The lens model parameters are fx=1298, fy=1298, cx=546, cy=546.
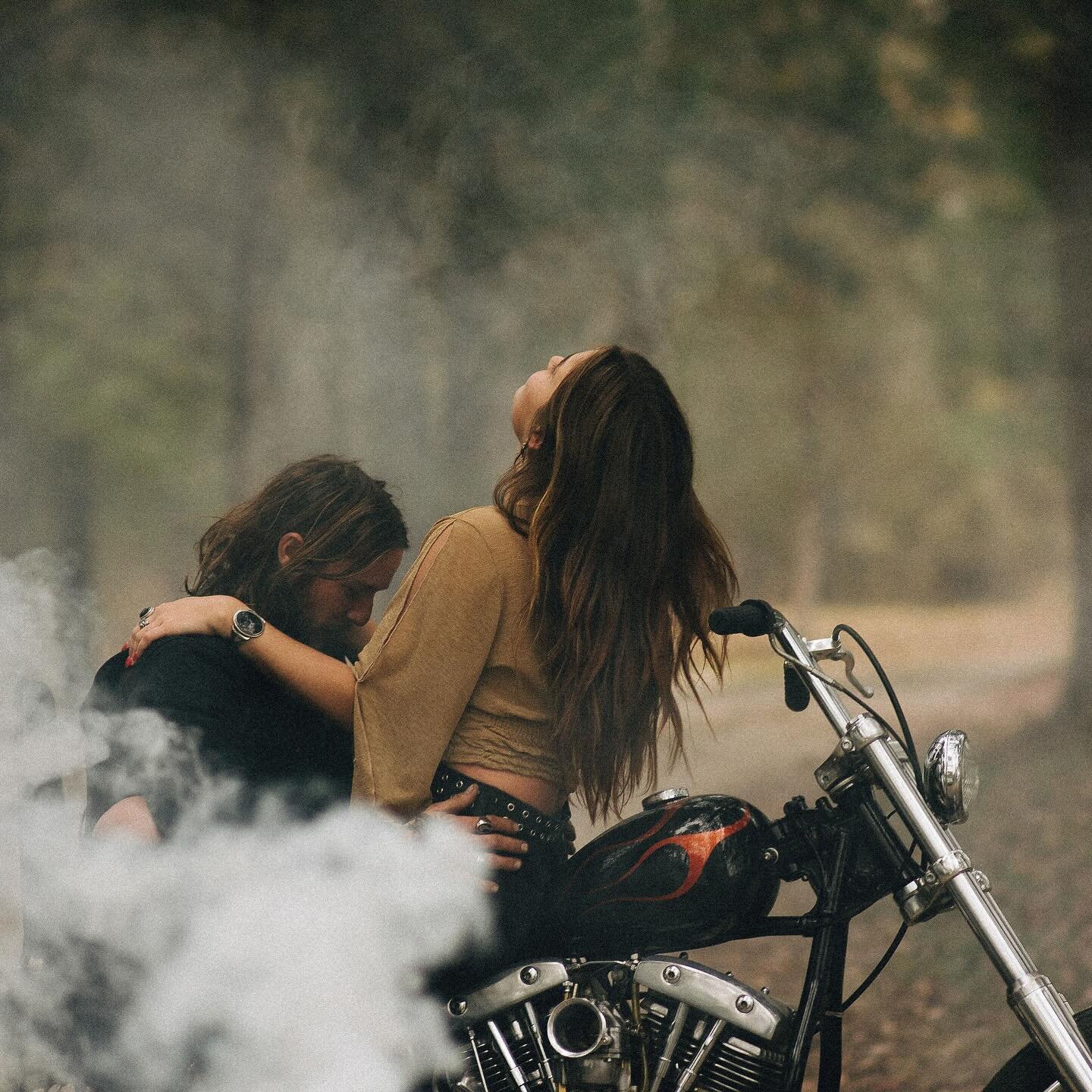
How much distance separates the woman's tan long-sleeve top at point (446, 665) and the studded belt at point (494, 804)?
0.03 metres

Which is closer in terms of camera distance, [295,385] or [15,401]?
[295,385]

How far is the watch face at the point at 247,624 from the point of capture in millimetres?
2541

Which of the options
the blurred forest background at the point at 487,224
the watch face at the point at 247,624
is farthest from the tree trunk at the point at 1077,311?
the watch face at the point at 247,624

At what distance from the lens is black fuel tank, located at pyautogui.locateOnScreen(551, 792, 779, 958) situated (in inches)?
90.5

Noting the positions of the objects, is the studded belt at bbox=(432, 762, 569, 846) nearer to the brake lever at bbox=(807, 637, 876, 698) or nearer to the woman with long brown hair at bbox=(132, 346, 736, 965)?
the woman with long brown hair at bbox=(132, 346, 736, 965)

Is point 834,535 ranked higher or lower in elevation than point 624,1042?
higher

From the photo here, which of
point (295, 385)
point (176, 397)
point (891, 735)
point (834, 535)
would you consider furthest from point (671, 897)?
point (834, 535)

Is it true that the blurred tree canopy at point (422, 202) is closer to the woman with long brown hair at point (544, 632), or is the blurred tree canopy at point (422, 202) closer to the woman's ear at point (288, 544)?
the woman's ear at point (288, 544)

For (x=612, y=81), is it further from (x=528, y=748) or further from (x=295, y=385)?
(x=528, y=748)

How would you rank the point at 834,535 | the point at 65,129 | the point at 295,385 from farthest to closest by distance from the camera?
the point at 834,535, the point at 65,129, the point at 295,385

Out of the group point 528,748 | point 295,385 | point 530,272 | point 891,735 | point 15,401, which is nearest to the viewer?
point 891,735

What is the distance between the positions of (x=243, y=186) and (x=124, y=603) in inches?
286

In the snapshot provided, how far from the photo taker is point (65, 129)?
37.0 feet

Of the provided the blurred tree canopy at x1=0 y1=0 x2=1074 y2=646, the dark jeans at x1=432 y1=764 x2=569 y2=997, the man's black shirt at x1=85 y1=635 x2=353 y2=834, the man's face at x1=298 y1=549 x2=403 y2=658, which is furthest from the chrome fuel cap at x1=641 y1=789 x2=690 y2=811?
the blurred tree canopy at x1=0 y1=0 x2=1074 y2=646
